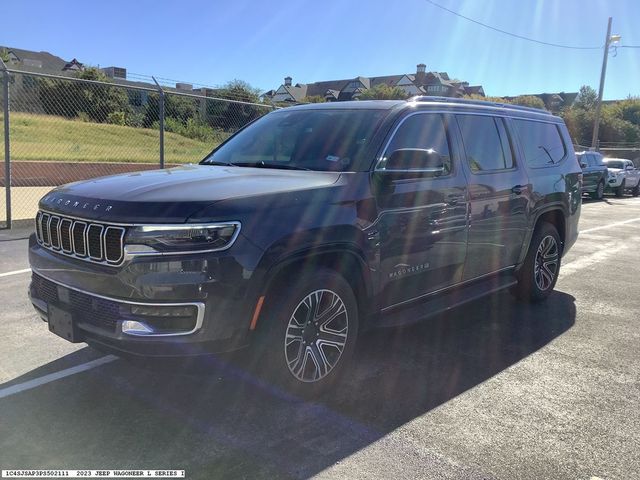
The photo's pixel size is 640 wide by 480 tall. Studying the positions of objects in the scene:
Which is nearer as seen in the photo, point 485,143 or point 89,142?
point 485,143

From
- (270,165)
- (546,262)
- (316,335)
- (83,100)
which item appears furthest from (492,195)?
(83,100)

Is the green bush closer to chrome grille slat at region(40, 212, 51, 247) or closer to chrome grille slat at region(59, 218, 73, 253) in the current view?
chrome grille slat at region(40, 212, 51, 247)

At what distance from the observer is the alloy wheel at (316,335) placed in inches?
135

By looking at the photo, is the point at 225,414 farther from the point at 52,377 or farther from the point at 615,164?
the point at 615,164

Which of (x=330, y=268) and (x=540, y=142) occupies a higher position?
(x=540, y=142)

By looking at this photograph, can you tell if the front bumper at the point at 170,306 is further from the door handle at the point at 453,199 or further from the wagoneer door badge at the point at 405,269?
the door handle at the point at 453,199

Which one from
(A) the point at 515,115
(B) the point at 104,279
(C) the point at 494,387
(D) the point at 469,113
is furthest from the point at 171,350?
(A) the point at 515,115

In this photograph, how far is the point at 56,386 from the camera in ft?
12.1

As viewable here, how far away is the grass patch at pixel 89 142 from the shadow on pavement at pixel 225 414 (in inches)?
651

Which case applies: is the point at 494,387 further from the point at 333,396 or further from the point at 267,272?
the point at 267,272

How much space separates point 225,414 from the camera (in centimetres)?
340

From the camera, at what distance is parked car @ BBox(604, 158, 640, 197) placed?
22141mm

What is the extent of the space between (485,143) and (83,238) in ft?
11.2

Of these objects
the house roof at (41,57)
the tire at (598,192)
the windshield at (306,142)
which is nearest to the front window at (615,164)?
the tire at (598,192)
